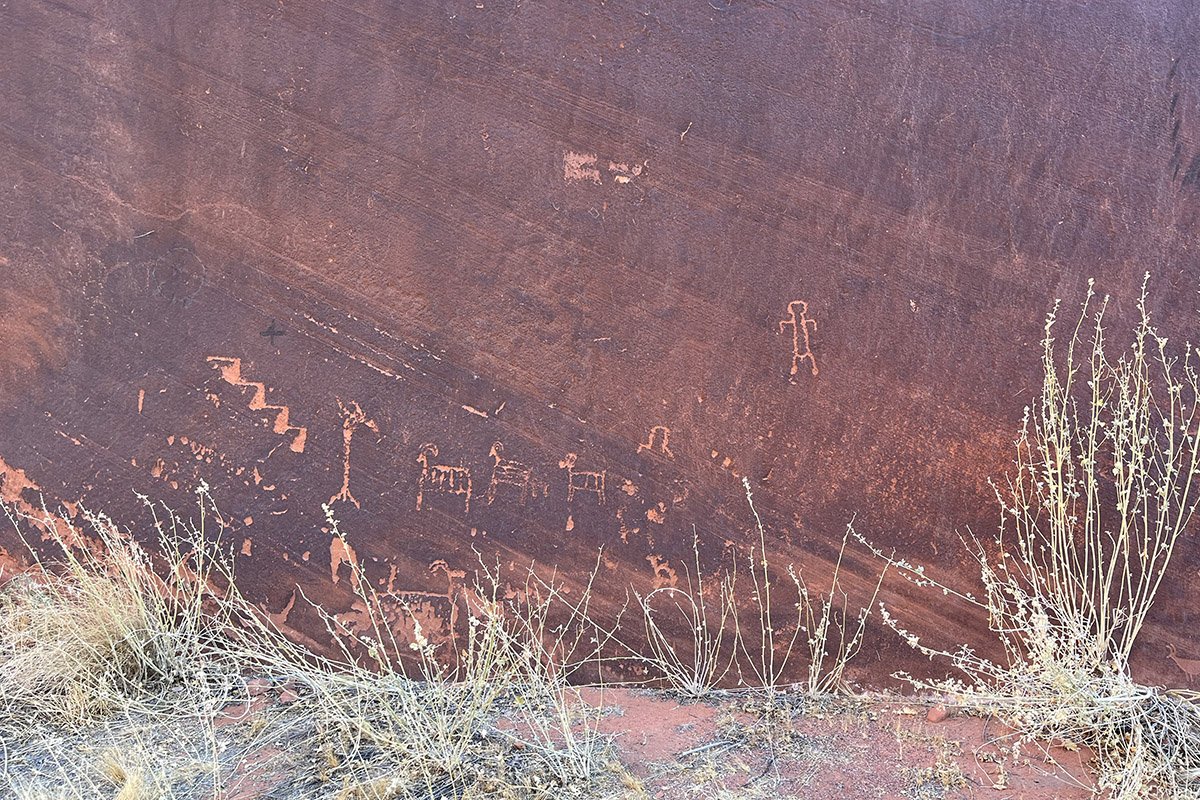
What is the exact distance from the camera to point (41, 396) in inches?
122

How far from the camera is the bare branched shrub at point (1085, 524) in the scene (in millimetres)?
2740

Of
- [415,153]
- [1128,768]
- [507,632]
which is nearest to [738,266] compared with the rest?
[415,153]

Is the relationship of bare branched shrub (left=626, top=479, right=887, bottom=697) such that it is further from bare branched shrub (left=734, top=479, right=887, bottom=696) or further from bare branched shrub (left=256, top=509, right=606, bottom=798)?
bare branched shrub (left=256, top=509, right=606, bottom=798)

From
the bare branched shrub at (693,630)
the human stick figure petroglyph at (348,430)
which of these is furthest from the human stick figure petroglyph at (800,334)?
the human stick figure petroglyph at (348,430)

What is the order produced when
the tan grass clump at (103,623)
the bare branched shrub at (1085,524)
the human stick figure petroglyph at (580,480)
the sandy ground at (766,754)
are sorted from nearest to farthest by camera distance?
1. the sandy ground at (766,754)
2. the bare branched shrub at (1085,524)
3. the tan grass clump at (103,623)
4. the human stick figure petroglyph at (580,480)

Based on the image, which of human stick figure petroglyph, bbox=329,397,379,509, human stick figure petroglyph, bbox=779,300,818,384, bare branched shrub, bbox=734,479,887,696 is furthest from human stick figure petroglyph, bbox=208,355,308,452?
human stick figure petroglyph, bbox=779,300,818,384

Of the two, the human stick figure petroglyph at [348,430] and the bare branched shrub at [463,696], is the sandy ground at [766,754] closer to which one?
the bare branched shrub at [463,696]

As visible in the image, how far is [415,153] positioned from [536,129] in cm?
38

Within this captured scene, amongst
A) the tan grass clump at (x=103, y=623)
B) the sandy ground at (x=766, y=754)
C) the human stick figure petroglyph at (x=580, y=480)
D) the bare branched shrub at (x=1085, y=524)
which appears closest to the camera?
the sandy ground at (x=766, y=754)

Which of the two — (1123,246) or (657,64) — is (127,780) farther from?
(1123,246)

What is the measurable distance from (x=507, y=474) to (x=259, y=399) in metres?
0.80

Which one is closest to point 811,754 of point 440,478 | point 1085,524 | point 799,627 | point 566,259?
point 799,627

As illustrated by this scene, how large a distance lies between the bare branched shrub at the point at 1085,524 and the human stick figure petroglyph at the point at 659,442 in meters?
0.75

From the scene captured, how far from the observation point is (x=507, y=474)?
3037 mm
